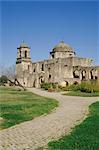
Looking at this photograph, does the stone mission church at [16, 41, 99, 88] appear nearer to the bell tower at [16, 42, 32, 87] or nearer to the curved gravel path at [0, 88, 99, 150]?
the bell tower at [16, 42, 32, 87]

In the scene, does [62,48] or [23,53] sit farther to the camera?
[23,53]

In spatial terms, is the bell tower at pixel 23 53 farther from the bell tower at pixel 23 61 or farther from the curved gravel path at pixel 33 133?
the curved gravel path at pixel 33 133

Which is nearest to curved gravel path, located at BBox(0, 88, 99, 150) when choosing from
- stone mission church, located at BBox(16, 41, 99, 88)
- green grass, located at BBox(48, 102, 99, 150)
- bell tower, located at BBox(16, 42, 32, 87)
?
green grass, located at BBox(48, 102, 99, 150)

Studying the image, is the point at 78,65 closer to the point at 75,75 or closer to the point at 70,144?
the point at 75,75

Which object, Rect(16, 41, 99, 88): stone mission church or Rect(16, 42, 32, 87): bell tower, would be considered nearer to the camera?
Rect(16, 41, 99, 88): stone mission church

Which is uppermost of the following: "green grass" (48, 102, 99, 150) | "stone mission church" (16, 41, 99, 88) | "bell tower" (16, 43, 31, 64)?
"bell tower" (16, 43, 31, 64)

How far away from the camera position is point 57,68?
183 feet

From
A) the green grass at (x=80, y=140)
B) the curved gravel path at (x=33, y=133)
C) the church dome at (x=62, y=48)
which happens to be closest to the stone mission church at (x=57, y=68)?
the church dome at (x=62, y=48)

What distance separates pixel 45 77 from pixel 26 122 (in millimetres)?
45632

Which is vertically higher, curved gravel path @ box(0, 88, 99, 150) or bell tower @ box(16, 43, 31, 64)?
bell tower @ box(16, 43, 31, 64)

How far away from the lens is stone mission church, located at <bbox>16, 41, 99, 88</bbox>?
5569cm

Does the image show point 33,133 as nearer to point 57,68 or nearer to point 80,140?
point 80,140

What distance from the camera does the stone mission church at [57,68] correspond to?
5569 centimetres

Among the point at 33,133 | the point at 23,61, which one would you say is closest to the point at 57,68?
the point at 23,61
